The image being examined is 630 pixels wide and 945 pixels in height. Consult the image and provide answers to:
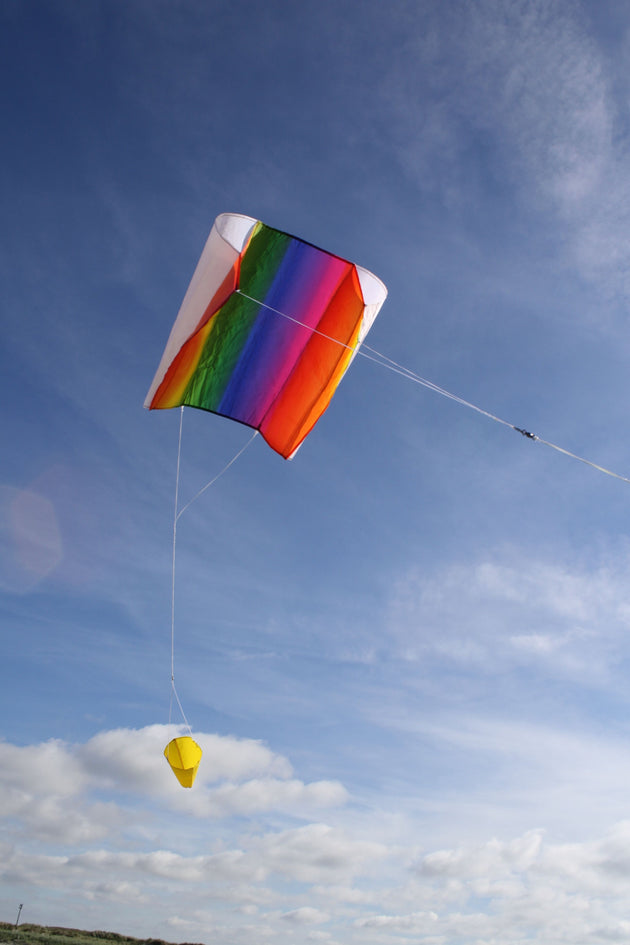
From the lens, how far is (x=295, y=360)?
33.3 feet

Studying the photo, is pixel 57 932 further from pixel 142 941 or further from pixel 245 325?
pixel 245 325

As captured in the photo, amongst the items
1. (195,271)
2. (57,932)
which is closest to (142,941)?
(57,932)

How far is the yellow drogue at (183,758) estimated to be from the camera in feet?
33.1

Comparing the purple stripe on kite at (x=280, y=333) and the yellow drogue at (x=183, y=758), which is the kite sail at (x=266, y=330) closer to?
the purple stripe on kite at (x=280, y=333)

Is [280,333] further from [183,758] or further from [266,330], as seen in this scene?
[183,758]

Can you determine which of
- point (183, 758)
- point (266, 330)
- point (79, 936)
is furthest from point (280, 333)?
point (79, 936)

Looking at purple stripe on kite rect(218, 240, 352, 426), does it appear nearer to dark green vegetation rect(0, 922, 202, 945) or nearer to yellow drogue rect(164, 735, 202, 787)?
yellow drogue rect(164, 735, 202, 787)

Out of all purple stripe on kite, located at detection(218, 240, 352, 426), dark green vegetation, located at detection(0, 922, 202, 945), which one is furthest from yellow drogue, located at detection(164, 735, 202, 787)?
dark green vegetation, located at detection(0, 922, 202, 945)

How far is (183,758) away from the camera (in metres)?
10.1

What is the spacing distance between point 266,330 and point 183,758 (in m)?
7.23

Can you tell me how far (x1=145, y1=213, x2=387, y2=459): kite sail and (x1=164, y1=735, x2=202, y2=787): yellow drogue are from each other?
523 centimetres

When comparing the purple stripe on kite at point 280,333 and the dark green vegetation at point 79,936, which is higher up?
the purple stripe on kite at point 280,333

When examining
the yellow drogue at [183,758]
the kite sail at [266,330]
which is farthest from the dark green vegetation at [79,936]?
the kite sail at [266,330]

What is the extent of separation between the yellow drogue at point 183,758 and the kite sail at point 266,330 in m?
5.23
